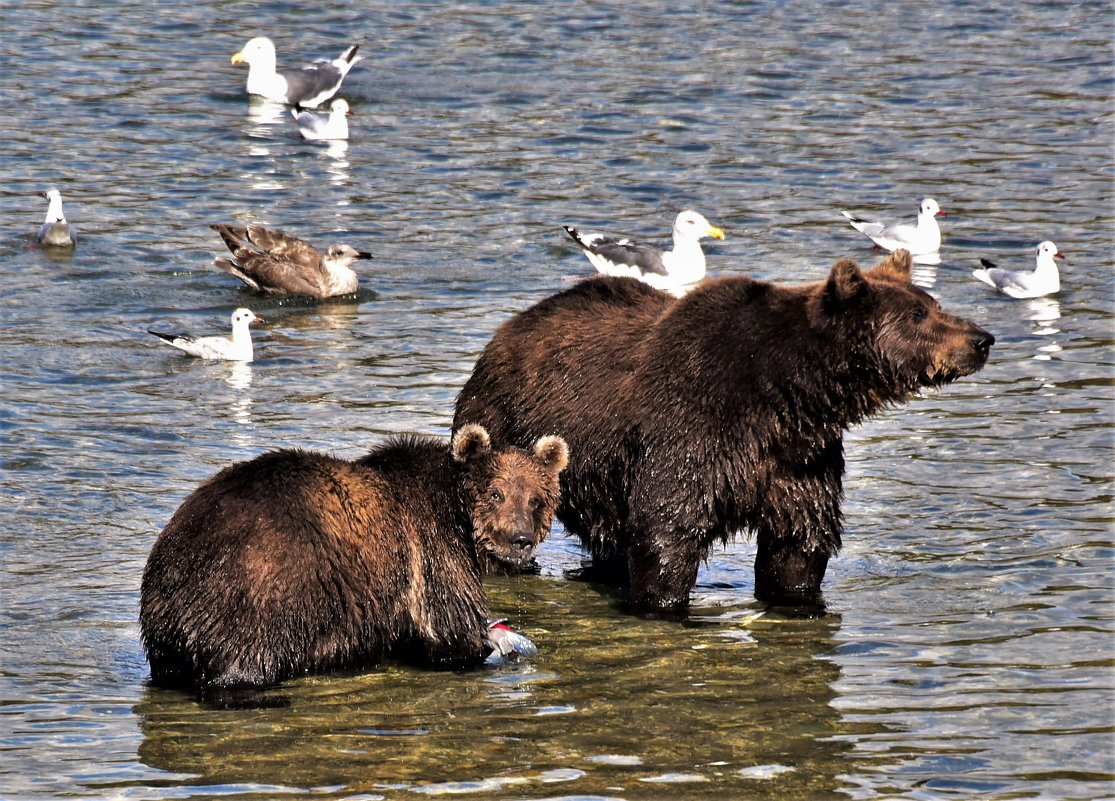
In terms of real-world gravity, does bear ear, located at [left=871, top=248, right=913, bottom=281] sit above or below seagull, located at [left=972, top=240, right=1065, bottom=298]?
above

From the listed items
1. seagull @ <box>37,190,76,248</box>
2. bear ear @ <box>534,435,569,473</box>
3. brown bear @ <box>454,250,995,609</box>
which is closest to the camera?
bear ear @ <box>534,435,569,473</box>

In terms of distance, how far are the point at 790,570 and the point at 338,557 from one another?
2591 mm

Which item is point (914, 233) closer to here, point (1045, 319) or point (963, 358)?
point (1045, 319)

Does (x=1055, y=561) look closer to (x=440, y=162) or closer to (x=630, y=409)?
(x=630, y=409)

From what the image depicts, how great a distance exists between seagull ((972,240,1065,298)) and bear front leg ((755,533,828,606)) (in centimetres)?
690

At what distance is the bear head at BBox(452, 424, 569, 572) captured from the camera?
28.6ft

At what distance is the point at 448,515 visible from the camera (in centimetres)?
876

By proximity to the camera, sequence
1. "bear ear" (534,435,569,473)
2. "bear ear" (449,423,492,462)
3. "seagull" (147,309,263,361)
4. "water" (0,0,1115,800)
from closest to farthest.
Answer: "water" (0,0,1115,800) < "bear ear" (449,423,492,462) < "bear ear" (534,435,569,473) < "seagull" (147,309,263,361)

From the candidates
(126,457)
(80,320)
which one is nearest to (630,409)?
(126,457)

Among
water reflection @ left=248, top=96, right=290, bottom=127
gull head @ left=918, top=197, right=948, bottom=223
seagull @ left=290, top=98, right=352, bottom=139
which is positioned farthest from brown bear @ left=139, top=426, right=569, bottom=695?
water reflection @ left=248, top=96, right=290, bottom=127

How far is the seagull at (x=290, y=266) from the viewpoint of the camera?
53.4 ft

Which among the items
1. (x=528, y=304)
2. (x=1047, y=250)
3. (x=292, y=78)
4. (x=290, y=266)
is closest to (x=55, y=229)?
(x=290, y=266)

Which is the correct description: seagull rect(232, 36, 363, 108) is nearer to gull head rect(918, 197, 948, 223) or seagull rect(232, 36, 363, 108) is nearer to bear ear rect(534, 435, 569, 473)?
gull head rect(918, 197, 948, 223)

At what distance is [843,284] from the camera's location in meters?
8.93
